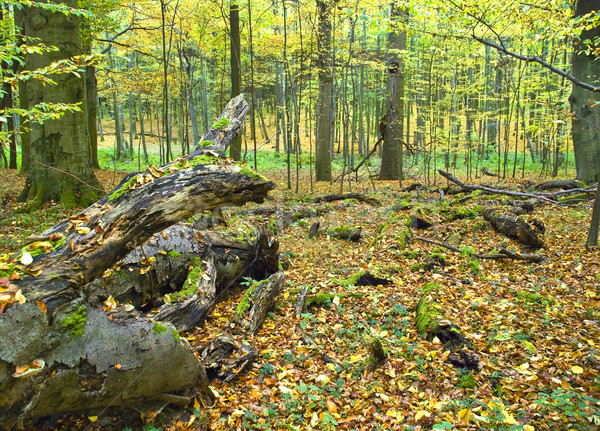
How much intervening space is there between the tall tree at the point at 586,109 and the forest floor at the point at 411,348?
3823mm

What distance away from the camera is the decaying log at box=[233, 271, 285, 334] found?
411 centimetres

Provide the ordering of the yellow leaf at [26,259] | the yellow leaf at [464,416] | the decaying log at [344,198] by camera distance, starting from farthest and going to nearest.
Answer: the decaying log at [344,198], the yellow leaf at [464,416], the yellow leaf at [26,259]

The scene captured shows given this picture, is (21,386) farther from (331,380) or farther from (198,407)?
(331,380)

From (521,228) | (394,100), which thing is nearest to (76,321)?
(521,228)

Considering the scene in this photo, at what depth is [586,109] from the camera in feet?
29.0

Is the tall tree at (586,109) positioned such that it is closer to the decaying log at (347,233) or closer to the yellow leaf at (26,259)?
the decaying log at (347,233)

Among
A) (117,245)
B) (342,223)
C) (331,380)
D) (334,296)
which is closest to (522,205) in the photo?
(342,223)

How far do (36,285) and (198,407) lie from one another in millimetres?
1583

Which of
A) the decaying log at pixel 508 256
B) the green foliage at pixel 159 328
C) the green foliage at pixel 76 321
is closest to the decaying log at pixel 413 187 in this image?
the decaying log at pixel 508 256

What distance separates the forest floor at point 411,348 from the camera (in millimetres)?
2832

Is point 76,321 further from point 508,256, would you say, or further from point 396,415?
point 508,256

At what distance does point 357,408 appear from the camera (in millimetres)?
3070

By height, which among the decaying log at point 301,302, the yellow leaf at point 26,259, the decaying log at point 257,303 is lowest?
the decaying log at point 301,302

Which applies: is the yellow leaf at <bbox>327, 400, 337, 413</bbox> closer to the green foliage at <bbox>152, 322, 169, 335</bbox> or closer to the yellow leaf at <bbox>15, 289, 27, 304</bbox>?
the green foliage at <bbox>152, 322, 169, 335</bbox>
